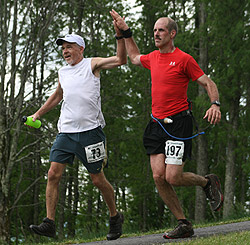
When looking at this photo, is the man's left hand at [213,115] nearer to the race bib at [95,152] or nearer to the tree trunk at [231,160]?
the race bib at [95,152]

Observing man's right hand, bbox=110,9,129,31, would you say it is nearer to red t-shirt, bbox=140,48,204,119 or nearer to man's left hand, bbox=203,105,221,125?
red t-shirt, bbox=140,48,204,119

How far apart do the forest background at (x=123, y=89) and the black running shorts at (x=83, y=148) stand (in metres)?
4.25

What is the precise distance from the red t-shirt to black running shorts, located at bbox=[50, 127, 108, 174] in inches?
29.5

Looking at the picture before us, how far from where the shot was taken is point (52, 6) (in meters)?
10.5

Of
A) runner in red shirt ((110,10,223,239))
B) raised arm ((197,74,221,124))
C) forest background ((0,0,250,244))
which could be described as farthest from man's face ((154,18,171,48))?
forest background ((0,0,250,244))

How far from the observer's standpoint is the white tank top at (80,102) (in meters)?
5.27

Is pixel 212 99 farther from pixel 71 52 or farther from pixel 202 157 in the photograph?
pixel 202 157

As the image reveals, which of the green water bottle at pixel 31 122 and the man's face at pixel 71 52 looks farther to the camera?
the green water bottle at pixel 31 122

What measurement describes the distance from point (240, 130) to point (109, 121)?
6.18 m

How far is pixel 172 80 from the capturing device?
17.4ft

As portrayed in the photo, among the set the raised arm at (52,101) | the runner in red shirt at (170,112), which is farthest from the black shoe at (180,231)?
the raised arm at (52,101)

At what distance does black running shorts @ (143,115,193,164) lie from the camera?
17.5 feet

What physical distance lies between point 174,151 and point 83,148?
0.99 m

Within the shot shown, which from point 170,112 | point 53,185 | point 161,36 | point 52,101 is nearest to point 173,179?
point 170,112
